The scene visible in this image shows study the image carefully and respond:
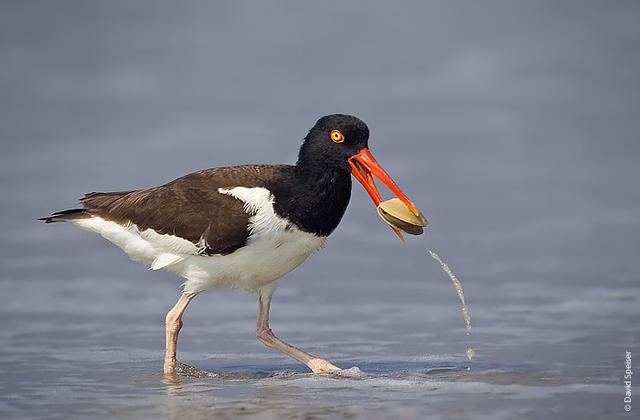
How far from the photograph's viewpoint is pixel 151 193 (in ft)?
25.7

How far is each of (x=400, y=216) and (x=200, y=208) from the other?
1498mm

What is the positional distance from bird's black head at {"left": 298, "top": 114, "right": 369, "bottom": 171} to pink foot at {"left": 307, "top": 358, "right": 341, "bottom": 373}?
4.63ft

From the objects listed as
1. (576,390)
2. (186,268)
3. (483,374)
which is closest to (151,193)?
(186,268)

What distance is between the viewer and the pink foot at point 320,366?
23.9 ft

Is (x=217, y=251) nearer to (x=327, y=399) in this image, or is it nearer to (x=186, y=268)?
(x=186, y=268)

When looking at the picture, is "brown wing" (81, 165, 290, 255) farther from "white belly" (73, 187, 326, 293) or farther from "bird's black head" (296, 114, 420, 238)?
"bird's black head" (296, 114, 420, 238)

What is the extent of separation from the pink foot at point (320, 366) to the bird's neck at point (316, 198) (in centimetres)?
93

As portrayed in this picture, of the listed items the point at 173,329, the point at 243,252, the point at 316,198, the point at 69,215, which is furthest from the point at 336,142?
the point at 69,215

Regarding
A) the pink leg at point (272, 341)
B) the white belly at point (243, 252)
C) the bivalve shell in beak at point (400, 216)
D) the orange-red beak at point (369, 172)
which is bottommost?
the pink leg at point (272, 341)

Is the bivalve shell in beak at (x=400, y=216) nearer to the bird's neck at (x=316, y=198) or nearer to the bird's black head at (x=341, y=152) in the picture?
the bird's black head at (x=341, y=152)

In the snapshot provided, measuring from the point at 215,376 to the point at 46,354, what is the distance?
171 cm

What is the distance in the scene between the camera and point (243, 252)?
7227 mm

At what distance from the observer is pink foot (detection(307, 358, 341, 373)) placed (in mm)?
7294

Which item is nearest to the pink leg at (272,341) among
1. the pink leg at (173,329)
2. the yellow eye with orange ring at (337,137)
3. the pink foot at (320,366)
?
the pink foot at (320,366)
